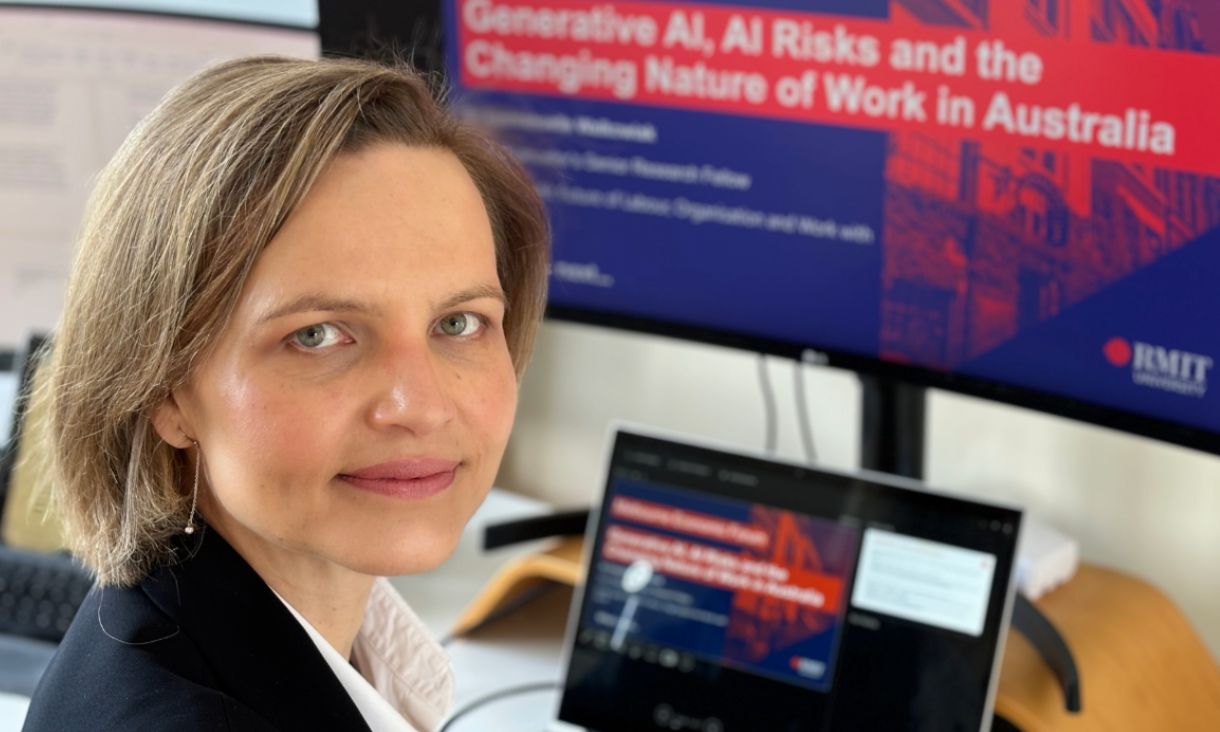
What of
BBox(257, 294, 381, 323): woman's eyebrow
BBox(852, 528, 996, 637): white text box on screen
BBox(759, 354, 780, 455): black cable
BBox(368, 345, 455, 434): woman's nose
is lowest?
BBox(852, 528, 996, 637): white text box on screen

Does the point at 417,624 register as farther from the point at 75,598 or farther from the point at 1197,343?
the point at 1197,343

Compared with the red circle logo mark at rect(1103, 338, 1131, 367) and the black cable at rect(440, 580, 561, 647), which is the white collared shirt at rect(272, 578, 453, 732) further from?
the red circle logo mark at rect(1103, 338, 1131, 367)

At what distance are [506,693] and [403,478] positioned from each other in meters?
0.55

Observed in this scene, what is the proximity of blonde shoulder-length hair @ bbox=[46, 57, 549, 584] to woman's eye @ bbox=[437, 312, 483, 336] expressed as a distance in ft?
0.38

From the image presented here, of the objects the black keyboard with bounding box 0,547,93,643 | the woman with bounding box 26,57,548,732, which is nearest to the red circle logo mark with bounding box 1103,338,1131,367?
the woman with bounding box 26,57,548,732

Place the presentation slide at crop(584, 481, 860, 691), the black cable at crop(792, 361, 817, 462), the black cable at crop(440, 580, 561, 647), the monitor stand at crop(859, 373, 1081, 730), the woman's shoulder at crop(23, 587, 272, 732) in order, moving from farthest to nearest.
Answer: the black cable at crop(792, 361, 817, 462) → the black cable at crop(440, 580, 561, 647) → the monitor stand at crop(859, 373, 1081, 730) → the presentation slide at crop(584, 481, 860, 691) → the woman's shoulder at crop(23, 587, 272, 732)

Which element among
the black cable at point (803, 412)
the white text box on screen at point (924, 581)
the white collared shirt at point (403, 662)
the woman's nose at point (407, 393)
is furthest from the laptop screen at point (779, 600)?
the woman's nose at point (407, 393)

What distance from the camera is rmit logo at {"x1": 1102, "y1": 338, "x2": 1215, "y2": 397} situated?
46.6 inches

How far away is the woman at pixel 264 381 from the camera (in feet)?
2.98

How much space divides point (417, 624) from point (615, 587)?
23 centimetres

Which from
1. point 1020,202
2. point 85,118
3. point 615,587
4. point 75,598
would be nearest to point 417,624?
point 615,587

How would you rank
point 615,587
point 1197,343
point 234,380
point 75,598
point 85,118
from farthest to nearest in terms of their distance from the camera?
point 85,118 → point 75,598 → point 615,587 → point 1197,343 → point 234,380

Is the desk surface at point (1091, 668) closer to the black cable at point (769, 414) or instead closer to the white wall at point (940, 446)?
the white wall at point (940, 446)

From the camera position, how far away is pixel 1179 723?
1.29 meters
